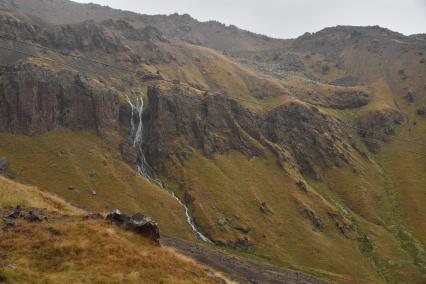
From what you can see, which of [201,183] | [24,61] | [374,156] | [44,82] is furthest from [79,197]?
[374,156]

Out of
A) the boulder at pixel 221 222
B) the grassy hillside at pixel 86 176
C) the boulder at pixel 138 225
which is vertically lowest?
the boulder at pixel 221 222

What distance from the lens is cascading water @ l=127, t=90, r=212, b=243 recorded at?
380 feet

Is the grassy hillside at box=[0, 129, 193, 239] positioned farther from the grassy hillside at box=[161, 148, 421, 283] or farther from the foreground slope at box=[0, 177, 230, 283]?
the foreground slope at box=[0, 177, 230, 283]

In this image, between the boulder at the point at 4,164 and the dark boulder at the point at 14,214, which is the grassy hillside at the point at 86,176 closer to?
the boulder at the point at 4,164

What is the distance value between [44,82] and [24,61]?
49.9ft

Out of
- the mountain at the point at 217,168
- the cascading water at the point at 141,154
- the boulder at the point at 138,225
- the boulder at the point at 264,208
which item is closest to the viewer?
the boulder at the point at 138,225

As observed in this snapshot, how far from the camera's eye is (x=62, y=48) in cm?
19975

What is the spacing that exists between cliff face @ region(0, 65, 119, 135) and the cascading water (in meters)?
8.06

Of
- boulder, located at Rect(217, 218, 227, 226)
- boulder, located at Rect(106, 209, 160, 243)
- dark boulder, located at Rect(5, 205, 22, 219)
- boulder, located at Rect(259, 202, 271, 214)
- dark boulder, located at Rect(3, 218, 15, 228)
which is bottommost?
boulder, located at Rect(217, 218, 227, 226)

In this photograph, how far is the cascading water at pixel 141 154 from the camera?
115756 mm

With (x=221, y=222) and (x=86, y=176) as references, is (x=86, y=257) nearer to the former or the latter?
(x=221, y=222)

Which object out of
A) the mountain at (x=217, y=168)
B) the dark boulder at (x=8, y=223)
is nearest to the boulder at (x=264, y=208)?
the mountain at (x=217, y=168)

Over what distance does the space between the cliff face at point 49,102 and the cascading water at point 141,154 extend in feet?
26.4

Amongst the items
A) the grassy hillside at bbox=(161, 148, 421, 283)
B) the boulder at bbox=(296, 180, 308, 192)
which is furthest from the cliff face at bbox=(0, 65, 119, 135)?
the boulder at bbox=(296, 180, 308, 192)
